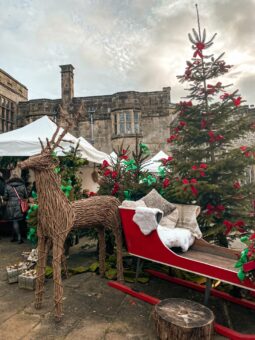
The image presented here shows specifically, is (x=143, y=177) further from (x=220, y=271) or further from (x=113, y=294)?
(x=220, y=271)

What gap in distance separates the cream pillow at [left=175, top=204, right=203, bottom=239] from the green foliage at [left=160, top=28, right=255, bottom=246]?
0.18 m

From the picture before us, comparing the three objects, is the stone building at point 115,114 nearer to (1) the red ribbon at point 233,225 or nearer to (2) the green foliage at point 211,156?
(2) the green foliage at point 211,156

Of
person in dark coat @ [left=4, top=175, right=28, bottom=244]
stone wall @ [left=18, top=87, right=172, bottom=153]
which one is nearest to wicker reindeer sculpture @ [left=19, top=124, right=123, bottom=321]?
person in dark coat @ [left=4, top=175, right=28, bottom=244]

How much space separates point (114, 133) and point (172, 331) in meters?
15.4

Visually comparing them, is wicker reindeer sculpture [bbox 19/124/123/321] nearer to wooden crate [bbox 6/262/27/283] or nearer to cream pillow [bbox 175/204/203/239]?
wooden crate [bbox 6/262/27/283]

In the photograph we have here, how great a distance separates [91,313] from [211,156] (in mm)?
3022

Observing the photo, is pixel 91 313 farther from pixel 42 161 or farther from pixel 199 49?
pixel 199 49

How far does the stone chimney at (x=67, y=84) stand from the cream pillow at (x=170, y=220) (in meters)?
15.8

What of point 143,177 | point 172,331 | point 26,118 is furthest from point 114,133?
point 172,331

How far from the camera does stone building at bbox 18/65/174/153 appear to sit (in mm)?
16953

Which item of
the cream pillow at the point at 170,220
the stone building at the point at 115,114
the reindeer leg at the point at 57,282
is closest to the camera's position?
the reindeer leg at the point at 57,282

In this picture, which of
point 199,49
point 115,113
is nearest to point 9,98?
point 115,113

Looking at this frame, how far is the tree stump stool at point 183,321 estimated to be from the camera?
219 cm

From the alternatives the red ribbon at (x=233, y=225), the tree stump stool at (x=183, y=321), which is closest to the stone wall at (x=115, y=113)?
the red ribbon at (x=233, y=225)
